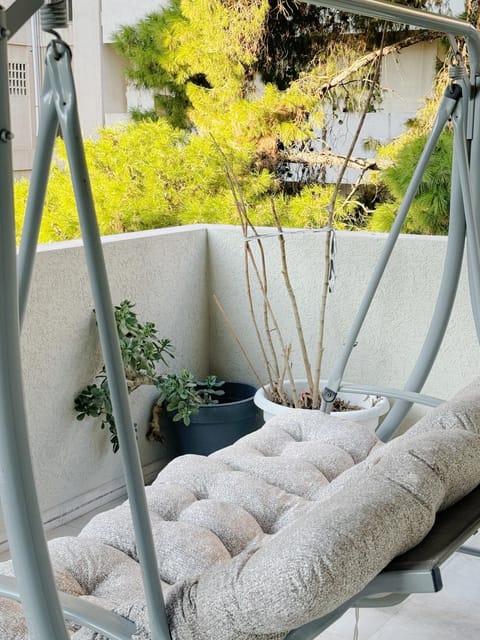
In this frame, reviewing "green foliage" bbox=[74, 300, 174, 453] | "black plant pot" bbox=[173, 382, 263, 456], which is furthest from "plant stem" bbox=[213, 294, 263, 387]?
"green foliage" bbox=[74, 300, 174, 453]

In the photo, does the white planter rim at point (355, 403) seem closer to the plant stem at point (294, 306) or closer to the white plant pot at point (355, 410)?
the white plant pot at point (355, 410)

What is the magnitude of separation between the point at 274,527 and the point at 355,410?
1.48m

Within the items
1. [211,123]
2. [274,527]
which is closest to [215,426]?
[274,527]

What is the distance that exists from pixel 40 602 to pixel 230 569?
222mm

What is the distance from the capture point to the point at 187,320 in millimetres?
3262

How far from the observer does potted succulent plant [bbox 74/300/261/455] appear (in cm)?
279

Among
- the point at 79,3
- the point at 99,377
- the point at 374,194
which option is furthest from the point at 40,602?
the point at 79,3

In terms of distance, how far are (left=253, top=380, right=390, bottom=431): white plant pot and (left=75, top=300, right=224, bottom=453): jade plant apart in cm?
19

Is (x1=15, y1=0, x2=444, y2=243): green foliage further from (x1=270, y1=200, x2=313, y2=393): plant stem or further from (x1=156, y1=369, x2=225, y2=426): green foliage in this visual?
(x1=156, y1=369, x2=225, y2=426): green foliage

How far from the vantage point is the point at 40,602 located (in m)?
0.79

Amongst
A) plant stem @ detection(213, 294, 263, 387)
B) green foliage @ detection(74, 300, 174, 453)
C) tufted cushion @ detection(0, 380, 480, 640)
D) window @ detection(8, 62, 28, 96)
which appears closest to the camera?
tufted cushion @ detection(0, 380, 480, 640)

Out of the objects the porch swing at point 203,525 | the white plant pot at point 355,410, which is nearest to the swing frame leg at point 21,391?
the porch swing at point 203,525

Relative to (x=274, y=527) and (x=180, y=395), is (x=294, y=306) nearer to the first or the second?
(x=180, y=395)

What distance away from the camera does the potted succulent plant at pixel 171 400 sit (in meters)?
2.79
